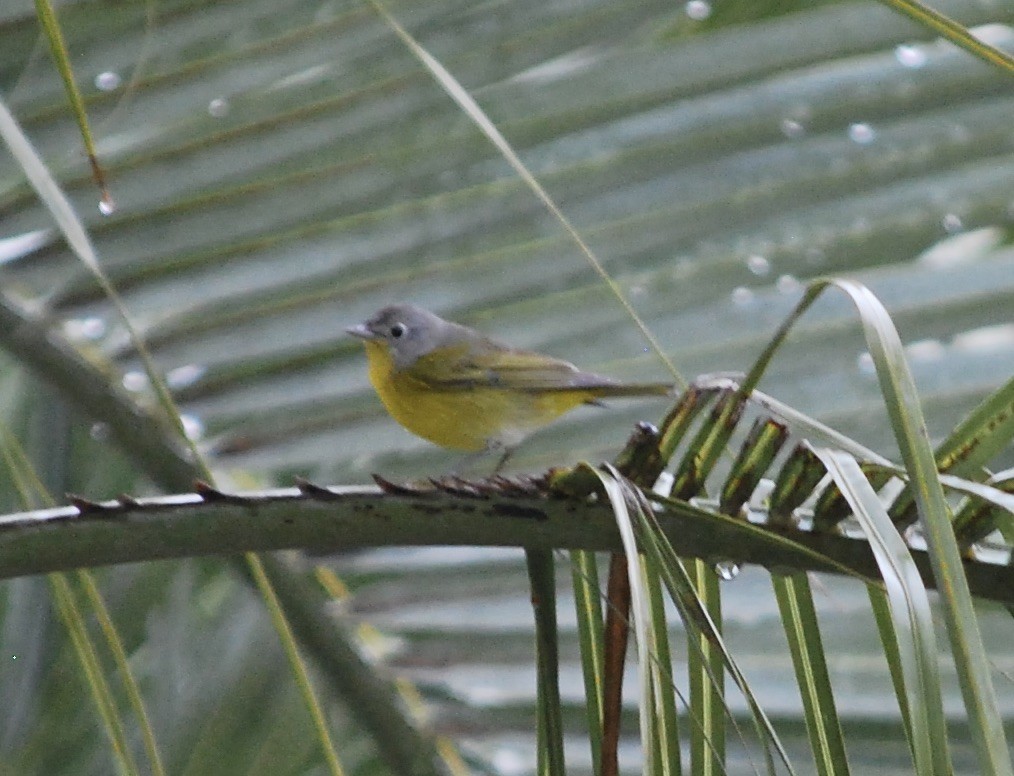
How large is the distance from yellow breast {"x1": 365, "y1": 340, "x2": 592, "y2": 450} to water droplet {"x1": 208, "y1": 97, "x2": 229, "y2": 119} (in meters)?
0.46

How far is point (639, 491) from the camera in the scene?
0.84m

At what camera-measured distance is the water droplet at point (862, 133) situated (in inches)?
66.1

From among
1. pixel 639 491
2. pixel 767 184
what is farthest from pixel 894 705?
pixel 639 491

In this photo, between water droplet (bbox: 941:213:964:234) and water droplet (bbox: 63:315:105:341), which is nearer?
water droplet (bbox: 941:213:964:234)

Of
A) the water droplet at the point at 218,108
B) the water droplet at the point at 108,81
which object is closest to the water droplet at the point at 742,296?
the water droplet at the point at 218,108

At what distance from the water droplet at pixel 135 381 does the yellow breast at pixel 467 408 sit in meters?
0.36

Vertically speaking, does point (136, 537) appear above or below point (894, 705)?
above

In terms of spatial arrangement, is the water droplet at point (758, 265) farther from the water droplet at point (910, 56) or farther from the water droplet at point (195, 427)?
the water droplet at point (195, 427)

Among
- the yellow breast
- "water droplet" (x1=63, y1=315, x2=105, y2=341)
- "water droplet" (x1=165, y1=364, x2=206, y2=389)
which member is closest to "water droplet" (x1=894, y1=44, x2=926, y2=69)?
the yellow breast

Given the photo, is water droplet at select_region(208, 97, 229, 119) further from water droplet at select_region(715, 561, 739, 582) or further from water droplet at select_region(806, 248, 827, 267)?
water droplet at select_region(715, 561, 739, 582)

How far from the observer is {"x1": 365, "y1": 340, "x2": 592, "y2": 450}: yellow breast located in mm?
2254

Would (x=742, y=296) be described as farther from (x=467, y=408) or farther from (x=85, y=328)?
(x=467, y=408)

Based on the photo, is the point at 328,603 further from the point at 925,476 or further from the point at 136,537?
the point at 925,476

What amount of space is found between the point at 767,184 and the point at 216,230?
701 millimetres
